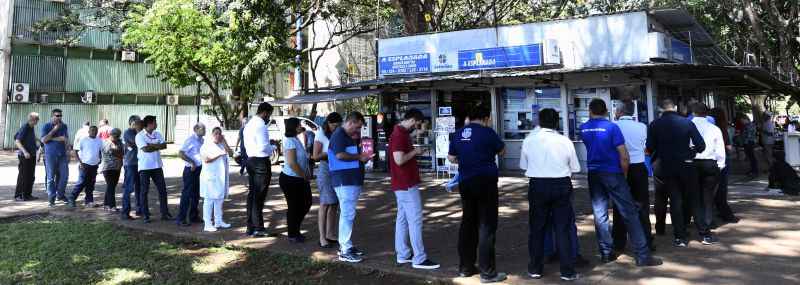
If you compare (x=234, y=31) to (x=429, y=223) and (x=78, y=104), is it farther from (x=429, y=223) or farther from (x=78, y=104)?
(x=78, y=104)

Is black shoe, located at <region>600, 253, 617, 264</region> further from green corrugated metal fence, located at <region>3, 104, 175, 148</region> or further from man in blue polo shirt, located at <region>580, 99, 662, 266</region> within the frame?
green corrugated metal fence, located at <region>3, 104, 175, 148</region>

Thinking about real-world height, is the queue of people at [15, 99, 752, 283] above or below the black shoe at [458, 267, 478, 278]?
above

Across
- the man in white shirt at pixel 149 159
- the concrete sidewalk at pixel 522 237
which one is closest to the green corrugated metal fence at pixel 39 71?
the concrete sidewalk at pixel 522 237

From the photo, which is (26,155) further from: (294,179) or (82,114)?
(82,114)

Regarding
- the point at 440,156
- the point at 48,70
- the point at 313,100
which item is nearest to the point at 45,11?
the point at 48,70

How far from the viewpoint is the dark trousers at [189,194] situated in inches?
295

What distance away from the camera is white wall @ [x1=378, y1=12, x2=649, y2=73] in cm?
1222

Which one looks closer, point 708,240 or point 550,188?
point 550,188

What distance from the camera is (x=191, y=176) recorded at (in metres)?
7.50

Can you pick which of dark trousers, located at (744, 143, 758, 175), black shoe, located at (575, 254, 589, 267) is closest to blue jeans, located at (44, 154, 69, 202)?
black shoe, located at (575, 254, 589, 267)

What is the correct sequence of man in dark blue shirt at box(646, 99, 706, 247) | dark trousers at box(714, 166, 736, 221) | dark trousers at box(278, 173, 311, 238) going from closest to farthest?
1. man in dark blue shirt at box(646, 99, 706, 247)
2. dark trousers at box(278, 173, 311, 238)
3. dark trousers at box(714, 166, 736, 221)

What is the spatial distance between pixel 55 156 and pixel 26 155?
573mm

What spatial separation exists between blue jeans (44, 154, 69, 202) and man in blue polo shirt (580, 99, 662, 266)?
9120 millimetres

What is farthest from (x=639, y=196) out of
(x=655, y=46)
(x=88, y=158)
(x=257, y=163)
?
(x=88, y=158)
